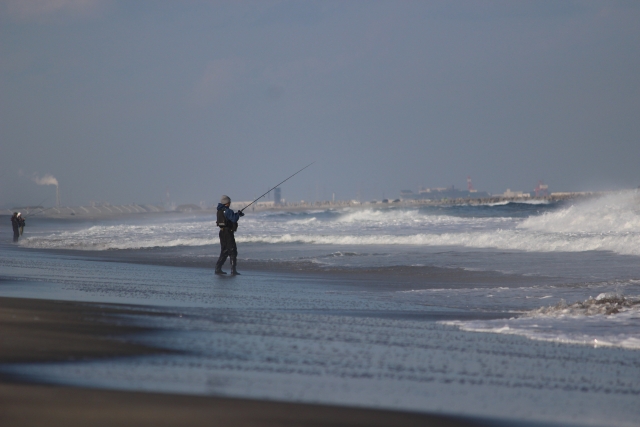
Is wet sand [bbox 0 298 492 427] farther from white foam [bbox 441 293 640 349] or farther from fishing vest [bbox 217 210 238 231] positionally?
fishing vest [bbox 217 210 238 231]

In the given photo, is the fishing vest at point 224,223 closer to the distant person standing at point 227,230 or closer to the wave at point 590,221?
the distant person standing at point 227,230

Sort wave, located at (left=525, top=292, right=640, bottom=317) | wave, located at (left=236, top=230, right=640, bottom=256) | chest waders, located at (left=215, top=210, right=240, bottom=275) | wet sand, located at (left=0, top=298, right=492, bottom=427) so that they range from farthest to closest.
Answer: wave, located at (left=236, top=230, right=640, bottom=256) → chest waders, located at (left=215, top=210, right=240, bottom=275) → wave, located at (left=525, top=292, right=640, bottom=317) → wet sand, located at (left=0, top=298, right=492, bottom=427)

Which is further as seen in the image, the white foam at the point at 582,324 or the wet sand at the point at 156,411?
the white foam at the point at 582,324

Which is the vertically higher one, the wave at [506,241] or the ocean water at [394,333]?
the wave at [506,241]

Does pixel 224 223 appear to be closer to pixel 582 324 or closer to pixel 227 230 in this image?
pixel 227 230

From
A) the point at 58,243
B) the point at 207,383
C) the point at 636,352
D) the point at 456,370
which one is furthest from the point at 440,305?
the point at 58,243

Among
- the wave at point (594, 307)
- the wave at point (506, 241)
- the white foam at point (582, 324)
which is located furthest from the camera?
the wave at point (506, 241)

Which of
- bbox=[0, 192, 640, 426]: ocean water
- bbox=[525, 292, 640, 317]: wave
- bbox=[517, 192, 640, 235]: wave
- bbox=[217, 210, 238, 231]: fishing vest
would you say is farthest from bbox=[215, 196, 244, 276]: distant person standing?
bbox=[517, 192, 640, 235]: wave

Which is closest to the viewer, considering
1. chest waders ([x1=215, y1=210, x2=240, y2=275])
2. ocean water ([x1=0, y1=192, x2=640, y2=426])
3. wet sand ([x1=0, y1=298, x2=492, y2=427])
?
wet sand ([x1=0, y1=298, x2=492, y2=427])

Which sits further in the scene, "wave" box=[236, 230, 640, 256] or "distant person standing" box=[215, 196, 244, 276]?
"wave" box=[236, 230, 640, 256]

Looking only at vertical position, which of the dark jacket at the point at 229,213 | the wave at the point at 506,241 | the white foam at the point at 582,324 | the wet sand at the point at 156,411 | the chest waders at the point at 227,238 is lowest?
the white foam at the point at 582,324

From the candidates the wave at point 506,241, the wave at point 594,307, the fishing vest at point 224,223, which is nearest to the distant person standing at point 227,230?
the fishing vest at point 224,223

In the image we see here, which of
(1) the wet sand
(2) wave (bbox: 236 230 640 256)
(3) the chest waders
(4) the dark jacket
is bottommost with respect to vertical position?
(1) the wet sand

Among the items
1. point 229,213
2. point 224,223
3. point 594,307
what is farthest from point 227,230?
point 594,307
